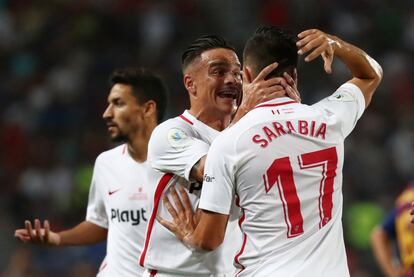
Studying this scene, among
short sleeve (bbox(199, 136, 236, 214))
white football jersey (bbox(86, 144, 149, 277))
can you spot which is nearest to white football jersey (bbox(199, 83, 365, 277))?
short sleeve (bbox(199, 136, 236, 214))

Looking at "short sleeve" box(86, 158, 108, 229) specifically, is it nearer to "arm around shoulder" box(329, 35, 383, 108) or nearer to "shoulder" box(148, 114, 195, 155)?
"shoulder" box(148, 114, 195, 155)

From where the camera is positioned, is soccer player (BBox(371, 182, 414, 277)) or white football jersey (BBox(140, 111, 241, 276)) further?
soccer player (BBox(371, 182, 414, 277))

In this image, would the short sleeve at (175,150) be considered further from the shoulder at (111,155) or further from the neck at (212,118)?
the shoulder at (111,155)

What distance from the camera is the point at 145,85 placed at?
6883 millimetres

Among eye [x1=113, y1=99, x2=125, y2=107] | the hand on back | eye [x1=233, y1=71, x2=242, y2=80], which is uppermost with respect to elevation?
eye [x1=233, y1=71, x2=242, y2=80]

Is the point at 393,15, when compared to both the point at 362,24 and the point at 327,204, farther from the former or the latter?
the point at 327,204

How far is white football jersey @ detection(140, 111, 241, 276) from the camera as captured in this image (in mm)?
5234

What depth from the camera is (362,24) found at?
1534 cm

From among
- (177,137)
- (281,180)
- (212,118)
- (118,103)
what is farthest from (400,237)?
(281,180)

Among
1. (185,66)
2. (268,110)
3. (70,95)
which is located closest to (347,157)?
(70,95)

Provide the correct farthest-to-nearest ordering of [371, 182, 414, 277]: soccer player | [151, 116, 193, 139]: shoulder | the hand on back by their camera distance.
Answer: [371, 182, 414, 277]: soccer player → the hand on back → [151, 116, 193, 139]: shoulder

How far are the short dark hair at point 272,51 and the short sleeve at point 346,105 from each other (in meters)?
0.26

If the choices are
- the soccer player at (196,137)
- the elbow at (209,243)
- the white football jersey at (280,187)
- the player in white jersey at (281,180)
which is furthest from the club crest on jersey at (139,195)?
the white football jersey at (280,187)

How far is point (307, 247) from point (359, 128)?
891 cm
